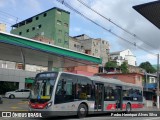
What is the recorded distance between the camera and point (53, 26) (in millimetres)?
74812

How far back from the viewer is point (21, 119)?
54.0 ft

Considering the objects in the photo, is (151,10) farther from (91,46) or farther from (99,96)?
(91,46)

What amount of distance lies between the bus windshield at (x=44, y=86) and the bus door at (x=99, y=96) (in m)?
4.50

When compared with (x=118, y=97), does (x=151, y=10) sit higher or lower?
higher

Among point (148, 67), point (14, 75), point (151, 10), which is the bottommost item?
point (14, 75)

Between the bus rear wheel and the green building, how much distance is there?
54541 millimetres

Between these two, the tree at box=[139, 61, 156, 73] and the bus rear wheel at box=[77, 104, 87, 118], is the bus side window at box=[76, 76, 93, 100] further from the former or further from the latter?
the tree at box=[139, 61, 156, 73]

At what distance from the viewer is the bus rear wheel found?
1814cm

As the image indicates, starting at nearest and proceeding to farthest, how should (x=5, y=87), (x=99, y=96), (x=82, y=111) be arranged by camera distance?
(x=82, y=111), (x=99, y=96), (x=5, y=87)

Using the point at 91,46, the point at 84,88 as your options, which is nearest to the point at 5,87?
the point at 84,88

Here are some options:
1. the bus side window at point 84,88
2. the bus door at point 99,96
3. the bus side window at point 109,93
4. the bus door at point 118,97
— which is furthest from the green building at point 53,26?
the bus side window at point 84,88

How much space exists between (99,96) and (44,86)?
514 cm

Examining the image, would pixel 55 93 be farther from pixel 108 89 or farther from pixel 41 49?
pixel 41 49

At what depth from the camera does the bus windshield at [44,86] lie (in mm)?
16516
